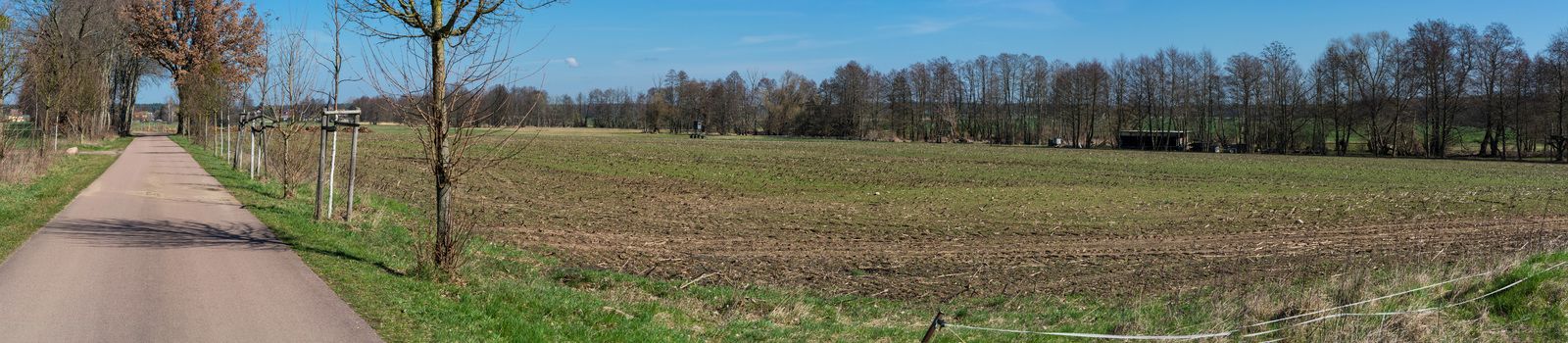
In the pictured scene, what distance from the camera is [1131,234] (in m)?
17.6

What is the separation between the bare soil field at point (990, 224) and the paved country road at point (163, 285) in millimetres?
3460

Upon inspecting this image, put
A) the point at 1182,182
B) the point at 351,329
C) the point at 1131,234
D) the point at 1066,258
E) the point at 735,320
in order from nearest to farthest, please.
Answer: the point at 351,329, the point at 735,320, the point at 1066,258, the point at 1131,234, the point at 1182,182

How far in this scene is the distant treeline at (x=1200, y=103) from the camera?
70.4 meters

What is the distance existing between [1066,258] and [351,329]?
34.3ft

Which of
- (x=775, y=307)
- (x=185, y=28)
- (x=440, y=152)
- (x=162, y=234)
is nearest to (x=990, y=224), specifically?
(x=775, y=307)

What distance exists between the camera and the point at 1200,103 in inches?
3688

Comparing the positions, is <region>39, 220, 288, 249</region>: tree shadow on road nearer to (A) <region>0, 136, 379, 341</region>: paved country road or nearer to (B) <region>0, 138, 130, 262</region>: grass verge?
(A) <region>0, 136, 379, 341</region>: paved country road

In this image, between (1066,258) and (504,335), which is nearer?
(504,335)

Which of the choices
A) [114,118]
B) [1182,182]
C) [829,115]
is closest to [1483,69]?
[1182,182]

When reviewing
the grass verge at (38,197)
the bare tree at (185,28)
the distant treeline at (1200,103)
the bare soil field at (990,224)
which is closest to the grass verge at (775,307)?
the bare soil field at (990,224)

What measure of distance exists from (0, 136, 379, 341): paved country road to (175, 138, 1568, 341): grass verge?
402 millimetres

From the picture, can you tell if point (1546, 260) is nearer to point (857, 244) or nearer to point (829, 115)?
point (857, 244)

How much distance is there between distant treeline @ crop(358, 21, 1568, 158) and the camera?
Result: 7038 centimetres

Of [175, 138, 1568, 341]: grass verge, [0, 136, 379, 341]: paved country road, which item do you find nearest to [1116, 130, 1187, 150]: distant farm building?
[175, 138, 1568, 341]: grass verge
